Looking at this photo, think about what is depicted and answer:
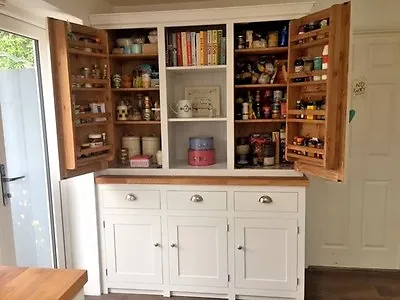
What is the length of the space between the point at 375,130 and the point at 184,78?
1624mm

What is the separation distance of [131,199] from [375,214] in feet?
6.68

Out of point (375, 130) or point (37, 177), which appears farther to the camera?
point (375, 130)

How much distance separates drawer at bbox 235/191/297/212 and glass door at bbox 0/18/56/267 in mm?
1371

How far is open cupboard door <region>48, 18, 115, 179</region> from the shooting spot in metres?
2.22

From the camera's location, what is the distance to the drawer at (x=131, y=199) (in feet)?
8.79

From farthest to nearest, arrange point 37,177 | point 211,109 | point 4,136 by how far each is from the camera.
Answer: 1. point 211,109
2. point 37,177
3. point 4,136

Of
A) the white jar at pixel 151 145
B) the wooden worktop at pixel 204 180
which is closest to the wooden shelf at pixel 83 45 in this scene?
the white jar at pixel 151 145

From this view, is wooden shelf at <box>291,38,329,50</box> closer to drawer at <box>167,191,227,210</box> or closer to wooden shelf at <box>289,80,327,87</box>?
wooden shelf at <box>289,80,327,87</box>

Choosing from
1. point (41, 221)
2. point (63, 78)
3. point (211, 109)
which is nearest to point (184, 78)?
point (211, 109)

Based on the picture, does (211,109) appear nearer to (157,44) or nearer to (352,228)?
(157,44)

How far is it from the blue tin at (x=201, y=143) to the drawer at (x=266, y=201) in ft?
1.51

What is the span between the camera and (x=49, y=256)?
268 centimetres

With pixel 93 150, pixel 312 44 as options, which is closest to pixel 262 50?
pixel 312 44

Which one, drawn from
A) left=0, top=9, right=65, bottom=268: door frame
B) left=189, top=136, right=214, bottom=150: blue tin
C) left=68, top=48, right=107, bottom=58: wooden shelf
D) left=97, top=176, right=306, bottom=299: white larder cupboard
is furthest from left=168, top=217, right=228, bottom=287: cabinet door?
left=68, top=48, right=107, bottom=58: wooden shelf
